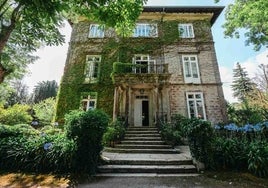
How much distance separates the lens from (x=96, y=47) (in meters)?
16.5

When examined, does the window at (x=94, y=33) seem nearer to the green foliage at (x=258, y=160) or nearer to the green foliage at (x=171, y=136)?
the green foliage at (x=171, y=136)

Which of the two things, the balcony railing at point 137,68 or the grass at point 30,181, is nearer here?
the grass at point 30,181

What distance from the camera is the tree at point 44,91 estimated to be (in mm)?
39844

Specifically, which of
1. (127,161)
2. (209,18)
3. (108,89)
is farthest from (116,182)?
(209,18)

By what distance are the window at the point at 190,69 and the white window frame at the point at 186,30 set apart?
91.8 inches

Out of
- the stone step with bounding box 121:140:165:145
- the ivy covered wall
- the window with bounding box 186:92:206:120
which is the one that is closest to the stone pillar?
the ivy covered wall

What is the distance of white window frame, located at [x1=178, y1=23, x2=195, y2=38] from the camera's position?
668 inches

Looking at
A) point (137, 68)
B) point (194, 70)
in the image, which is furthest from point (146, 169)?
point (194, 70)

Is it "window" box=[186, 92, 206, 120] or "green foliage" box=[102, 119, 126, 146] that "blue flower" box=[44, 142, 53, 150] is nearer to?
"green foliage" box=[102, 119, 126, 146]

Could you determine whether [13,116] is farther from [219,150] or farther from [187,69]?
[219,150]

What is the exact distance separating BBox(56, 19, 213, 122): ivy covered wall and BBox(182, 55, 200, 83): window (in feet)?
4.90

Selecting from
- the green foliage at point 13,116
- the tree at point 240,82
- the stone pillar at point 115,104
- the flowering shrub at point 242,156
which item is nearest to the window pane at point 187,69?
the stone pillar at point 115,104

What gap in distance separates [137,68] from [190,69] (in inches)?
181

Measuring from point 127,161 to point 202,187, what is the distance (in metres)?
2.81
